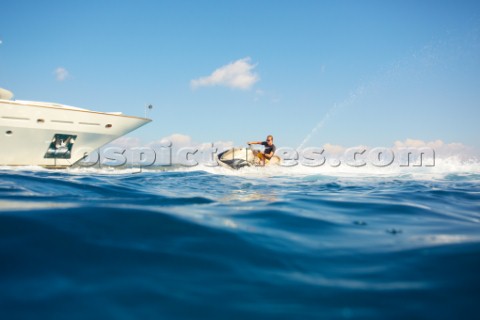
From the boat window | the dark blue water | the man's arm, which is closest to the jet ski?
the man's arm

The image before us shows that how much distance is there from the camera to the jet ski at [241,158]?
15490 mm

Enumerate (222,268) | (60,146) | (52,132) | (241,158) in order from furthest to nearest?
(241,158) < (60,146) < (52,132) < (222,268)

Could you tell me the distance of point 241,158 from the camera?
15.7 metres

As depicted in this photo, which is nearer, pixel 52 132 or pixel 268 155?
pixel 52 132

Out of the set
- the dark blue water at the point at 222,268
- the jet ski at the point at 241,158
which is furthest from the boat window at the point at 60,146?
the dark blue water at the point at 222,268

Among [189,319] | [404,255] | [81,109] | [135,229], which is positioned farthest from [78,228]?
[81,109]

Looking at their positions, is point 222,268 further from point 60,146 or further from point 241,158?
point 60,146

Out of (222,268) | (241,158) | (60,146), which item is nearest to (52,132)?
(60,146)

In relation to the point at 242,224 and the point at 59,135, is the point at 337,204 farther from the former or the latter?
the point at 59,135

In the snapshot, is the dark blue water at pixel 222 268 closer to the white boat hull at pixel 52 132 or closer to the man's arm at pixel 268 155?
the man's arm at pixel 268 155

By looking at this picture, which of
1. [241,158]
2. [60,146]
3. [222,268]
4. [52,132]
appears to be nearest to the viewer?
[222,268]

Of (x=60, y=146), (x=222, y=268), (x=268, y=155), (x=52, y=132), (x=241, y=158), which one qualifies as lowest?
(x=222, y=268)

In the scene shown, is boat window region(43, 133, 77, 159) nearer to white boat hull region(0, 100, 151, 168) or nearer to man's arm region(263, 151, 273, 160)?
white boat hull region(0, 100, 151, 168)

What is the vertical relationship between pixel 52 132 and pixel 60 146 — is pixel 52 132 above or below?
above
